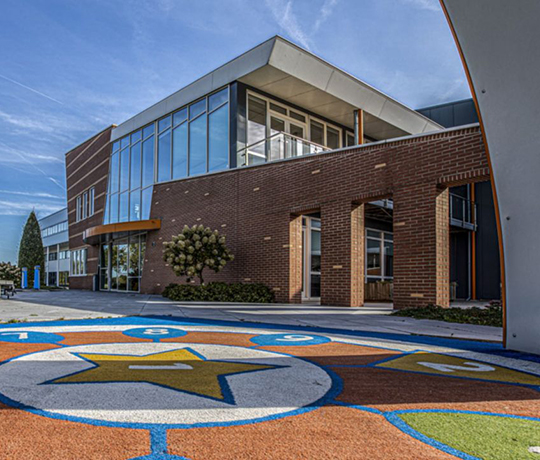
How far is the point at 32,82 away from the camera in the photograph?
3503 cm

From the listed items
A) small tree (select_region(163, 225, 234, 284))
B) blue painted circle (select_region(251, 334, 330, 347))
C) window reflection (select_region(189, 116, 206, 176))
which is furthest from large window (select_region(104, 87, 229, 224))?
blue painted circle (select_region(251, 334, 330, 347))

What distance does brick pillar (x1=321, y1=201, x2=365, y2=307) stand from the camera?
41.9ft

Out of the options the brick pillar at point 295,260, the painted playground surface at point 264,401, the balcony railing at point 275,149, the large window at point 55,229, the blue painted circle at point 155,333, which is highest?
the balcony railing at point 275,149

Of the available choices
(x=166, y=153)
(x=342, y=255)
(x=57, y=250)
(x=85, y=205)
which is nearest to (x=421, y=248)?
(x=342, y=255)

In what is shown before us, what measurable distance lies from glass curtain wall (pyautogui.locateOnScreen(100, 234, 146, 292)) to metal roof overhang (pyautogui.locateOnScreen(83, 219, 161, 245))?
2.01ft

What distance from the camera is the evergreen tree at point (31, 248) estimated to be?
3838 centimetres

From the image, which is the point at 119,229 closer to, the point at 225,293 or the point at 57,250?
the point at 225,293

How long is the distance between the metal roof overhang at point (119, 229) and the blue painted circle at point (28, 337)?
13790 mm

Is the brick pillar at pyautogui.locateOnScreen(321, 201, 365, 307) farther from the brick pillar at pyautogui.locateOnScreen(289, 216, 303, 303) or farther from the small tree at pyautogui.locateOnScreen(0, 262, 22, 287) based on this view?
the small tree at pyautogui.locateOnScreen(0, 262, 22, 287)

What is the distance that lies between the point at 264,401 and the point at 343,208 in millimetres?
10144

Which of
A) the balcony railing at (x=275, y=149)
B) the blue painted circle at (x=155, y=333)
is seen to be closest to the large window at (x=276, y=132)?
the balcony railing at (x=275, y=149)

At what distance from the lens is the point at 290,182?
1462 centimetres

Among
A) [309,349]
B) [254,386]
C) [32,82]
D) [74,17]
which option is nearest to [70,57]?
[74,17]

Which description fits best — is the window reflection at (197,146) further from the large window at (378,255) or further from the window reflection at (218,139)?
the large window at (378,255)
